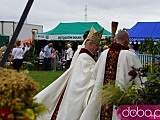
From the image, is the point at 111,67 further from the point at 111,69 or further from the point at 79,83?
the point at 79,83

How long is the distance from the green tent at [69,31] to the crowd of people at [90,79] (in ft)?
60.8

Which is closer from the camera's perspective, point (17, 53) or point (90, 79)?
point (90, 79)

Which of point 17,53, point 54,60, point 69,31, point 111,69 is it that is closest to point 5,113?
point 111,69

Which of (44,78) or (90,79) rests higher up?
(90,79)

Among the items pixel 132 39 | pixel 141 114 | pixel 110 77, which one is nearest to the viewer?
pixel 141 114

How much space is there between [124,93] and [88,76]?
296 centimetres

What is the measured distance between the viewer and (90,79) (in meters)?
7.18

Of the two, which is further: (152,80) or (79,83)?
(79,83)

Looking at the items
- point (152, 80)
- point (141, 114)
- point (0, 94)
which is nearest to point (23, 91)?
→ point (0, 94)

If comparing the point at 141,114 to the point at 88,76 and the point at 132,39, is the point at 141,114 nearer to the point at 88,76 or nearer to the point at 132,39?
the point at 88,76

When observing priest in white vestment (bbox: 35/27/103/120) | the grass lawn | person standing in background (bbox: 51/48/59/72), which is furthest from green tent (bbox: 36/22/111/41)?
priest in white vestment (bbox: 35/27/103/120)

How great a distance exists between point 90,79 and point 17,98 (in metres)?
4.48

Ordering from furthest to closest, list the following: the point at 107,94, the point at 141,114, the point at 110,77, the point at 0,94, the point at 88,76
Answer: the point at 88,76 → the point at 110,77 → the point at 107,94 → the point at 141,114 → the point at 0,94

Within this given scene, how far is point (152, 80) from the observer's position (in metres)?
4.30
